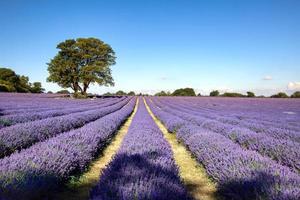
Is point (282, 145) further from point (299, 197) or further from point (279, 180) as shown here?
point (299, 197)

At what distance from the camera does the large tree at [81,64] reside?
137ft

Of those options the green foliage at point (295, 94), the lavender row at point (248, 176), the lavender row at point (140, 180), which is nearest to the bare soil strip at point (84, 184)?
the lavender row at point (140, 180)

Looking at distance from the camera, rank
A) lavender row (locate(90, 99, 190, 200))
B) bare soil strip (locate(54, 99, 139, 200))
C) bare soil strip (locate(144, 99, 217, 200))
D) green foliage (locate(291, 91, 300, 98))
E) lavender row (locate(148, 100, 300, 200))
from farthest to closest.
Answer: green foliage (locate(291, 91, 300, 98)), bare soil strip (locate(144, 99, 217, 200)), bare soil strip (locate(54, 99, 139, 200)), lavender row (locate(148, 100, 300, 200)), lavender row (locate(90, 99, 190, 200))

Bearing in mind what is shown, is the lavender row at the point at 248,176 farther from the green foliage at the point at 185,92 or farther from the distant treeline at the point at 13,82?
the green foliage at the point at 185,92

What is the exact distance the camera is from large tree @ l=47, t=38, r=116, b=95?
41906 millimetres

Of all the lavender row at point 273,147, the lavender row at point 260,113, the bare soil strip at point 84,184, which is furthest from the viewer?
the lavender row at point 260,113

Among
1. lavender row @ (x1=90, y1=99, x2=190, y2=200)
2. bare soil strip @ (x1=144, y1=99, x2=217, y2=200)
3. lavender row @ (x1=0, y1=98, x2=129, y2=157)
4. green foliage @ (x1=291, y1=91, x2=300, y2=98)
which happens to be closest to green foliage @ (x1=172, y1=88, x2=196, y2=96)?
green foliage @ (x1=291, y1=91, x2=300, y2=98)

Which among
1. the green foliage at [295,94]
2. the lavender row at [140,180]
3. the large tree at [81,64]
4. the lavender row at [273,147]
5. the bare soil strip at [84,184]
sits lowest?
the bare soil strip at [84,184]

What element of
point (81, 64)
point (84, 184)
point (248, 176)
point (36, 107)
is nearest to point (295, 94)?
point (81, 64)

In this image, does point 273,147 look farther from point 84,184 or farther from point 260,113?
point 260,113

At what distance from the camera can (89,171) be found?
17.2ft

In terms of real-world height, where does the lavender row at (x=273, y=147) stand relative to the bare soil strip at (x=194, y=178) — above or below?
above

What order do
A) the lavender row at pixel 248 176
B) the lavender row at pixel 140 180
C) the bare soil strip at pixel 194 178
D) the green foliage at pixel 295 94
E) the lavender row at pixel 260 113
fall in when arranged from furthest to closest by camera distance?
1. the green foliage at pixel 295 94
2. the lavender row at pixel 260 113
3. the bare soil strip at pixel 194 178
4. the lavender row at pixel 248 176
5. the lavender row at pixel 140 180

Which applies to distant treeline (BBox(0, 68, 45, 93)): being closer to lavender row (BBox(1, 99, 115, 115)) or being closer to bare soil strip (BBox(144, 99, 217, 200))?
A: lavender row (BBox(1, 99, 115, 115))
